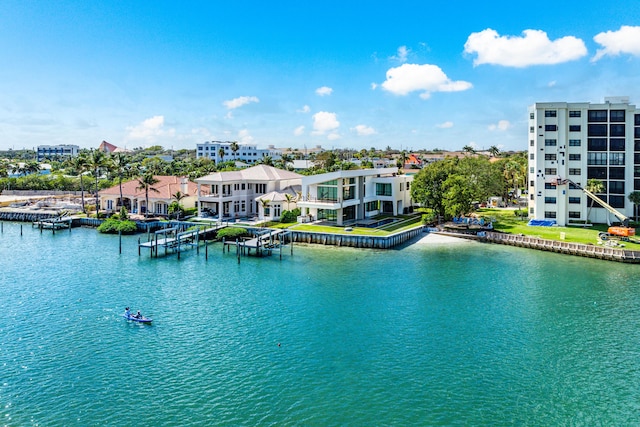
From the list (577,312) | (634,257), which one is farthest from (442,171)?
(577,312)

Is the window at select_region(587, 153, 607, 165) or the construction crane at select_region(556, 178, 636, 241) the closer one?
the construction crane at select_region(556, 178, 636, 241)

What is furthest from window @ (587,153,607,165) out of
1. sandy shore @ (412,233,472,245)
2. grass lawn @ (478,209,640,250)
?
sandy shore @ (412,233,472,245)

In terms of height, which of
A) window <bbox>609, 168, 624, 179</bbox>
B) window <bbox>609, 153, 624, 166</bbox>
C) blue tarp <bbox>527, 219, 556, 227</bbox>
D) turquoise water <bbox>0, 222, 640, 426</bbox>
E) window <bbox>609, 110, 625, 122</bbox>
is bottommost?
turquoise water <bbox>0, 222, 640, 426</bbox>

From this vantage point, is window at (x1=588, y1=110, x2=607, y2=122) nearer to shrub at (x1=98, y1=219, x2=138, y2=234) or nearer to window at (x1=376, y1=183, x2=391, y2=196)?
window at (x1=376, y1=183, x2=391, y2=196)

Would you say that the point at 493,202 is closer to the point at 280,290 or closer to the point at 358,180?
the point at 358,180

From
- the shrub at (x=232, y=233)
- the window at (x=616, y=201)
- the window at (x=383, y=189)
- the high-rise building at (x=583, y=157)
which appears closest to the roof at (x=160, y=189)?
the shrub at (x=232, y=233)

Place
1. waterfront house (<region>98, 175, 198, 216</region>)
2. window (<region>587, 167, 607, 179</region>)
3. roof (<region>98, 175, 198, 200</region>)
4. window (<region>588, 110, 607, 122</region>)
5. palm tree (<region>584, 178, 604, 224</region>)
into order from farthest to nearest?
1. roof (<region>98, 175, 198, 200</region>)
2. waterfront house (<region>98, 175, 198, 216</region>)
3. window (<region>587, 167, 607, 179</region>)
4. window (<region>588, 110, 607, 122</region>)
5. palm tree (<region>584, 178, 604, 224</region>)
